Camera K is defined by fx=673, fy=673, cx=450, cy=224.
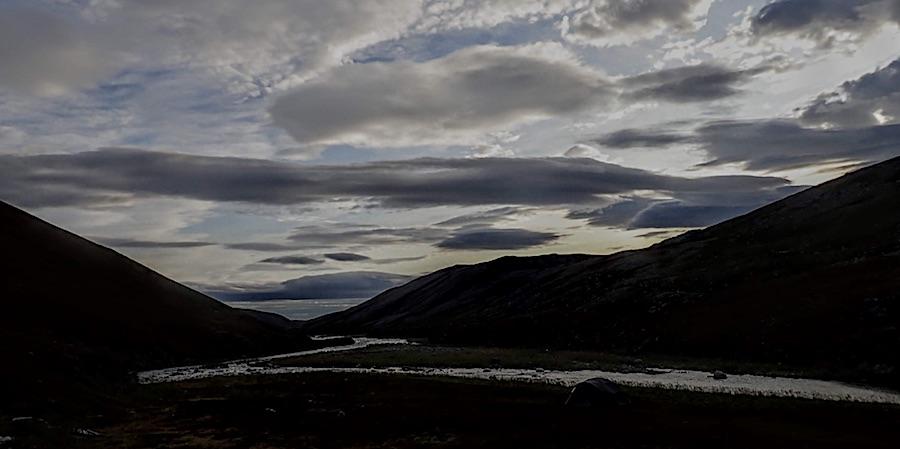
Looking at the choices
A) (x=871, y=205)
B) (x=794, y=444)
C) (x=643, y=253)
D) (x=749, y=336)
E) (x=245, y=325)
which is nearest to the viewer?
(x=794, y=444)

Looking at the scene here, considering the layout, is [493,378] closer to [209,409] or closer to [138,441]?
[209,409]

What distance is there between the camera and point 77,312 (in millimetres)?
103438

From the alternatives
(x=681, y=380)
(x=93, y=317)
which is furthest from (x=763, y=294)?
(x=93, y=317)

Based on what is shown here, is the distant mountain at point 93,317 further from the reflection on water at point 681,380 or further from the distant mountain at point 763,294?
the distant mountain at point 763,294

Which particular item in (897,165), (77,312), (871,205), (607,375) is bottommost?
(607,375)

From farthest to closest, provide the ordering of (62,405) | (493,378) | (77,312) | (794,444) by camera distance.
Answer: (77,312), (493,378), (62,405), (794,444)

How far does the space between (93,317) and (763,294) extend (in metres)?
101

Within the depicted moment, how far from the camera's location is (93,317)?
10488 centimetres

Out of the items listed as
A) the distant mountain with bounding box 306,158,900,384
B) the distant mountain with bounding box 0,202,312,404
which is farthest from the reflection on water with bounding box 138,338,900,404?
the distant mountain with bounding box 0,202,312,404

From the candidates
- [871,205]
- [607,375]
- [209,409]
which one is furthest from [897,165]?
[209,409]

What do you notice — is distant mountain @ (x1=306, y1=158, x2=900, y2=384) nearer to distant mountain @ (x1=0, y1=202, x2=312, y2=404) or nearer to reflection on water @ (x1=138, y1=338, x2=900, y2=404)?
reflection on water @ (x1=138, y1=338, x2=900, y2=404)

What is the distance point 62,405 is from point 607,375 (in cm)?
4839

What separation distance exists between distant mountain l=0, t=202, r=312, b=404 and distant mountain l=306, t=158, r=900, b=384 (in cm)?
5409

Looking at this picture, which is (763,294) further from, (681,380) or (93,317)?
(93,317)
